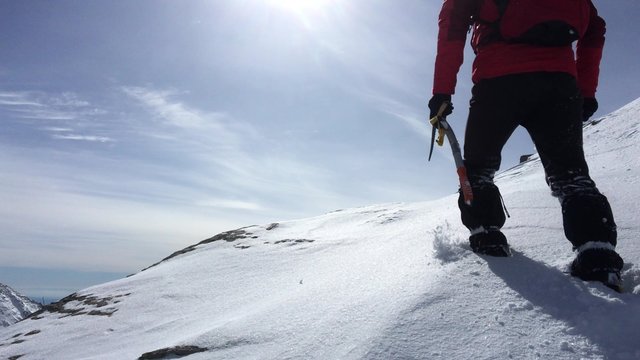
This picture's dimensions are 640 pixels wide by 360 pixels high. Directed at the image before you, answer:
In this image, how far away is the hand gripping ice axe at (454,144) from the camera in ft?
9.85

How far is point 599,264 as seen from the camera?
7.63 ft

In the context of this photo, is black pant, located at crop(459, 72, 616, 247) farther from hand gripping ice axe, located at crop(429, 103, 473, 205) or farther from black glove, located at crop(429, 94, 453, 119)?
black glove, located at crop(429, 94, 453, 119)

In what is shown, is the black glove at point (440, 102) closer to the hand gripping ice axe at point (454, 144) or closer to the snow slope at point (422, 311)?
the hand gripping ice axe at point (454, 144)

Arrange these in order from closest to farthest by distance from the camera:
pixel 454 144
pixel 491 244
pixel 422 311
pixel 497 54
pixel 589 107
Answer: pixel 422 311 < pixel 491 244 < pixel 497 54 < pixel 454 144 < pixel 589 107

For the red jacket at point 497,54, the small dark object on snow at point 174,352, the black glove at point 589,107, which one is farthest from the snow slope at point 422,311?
the red jacket at point 497,54

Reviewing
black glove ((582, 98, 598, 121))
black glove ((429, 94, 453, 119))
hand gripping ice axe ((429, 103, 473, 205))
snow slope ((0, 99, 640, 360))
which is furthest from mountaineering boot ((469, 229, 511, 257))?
black glove ((582, 98, 598, 121))

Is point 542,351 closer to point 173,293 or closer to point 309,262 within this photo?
point 309,262

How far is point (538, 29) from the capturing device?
→ 9.34ft

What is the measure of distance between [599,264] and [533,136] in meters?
1.08

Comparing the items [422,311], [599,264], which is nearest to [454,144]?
[599,264]

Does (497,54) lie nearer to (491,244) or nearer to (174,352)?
(491,244)

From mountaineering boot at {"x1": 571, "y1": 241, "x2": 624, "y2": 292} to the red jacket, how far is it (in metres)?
1.28

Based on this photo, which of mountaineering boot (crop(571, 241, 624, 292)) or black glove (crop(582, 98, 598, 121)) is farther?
black glove (crop(582, 98, 598, 121))

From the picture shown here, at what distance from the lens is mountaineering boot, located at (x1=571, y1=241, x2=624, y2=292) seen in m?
2.28
